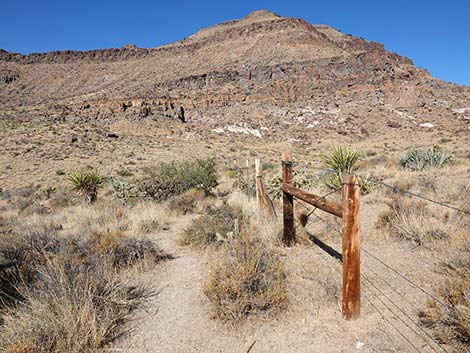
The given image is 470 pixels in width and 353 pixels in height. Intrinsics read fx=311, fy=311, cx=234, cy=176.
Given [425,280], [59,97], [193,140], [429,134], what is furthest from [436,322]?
[59,97]

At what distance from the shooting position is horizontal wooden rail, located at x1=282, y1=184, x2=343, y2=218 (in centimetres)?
382

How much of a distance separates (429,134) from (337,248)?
128 ft

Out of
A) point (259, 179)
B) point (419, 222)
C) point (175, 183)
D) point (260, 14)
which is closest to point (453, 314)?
point (419, 222)

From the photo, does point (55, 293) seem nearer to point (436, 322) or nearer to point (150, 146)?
point (436, 322)

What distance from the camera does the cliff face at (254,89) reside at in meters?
44.0

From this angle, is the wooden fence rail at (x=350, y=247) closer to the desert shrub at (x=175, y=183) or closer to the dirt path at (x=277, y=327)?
the dirt path at (x=277, y=327)

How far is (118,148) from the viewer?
3231 cm

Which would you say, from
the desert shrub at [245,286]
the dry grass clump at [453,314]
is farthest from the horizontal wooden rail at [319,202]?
the dry grass clump at [453,314]

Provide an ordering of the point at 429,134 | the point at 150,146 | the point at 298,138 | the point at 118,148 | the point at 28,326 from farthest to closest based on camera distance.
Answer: the point at 298,138 → the point at 429,134 → the point at 150,146 → the point at 118,148 → the point at 28,326

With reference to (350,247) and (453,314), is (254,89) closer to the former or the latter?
(350,247)

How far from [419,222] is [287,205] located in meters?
2.67

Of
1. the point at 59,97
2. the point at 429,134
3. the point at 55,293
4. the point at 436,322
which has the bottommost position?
the point at 436,322

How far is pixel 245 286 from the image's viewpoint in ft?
13.1

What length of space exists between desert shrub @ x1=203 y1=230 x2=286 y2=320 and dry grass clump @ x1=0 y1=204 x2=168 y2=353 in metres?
1.12
